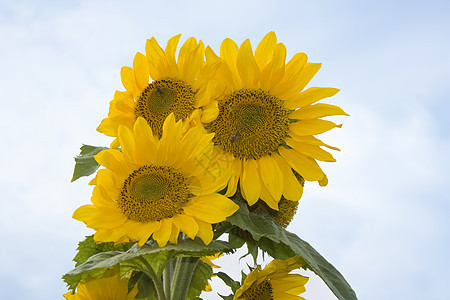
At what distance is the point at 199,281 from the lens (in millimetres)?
1756

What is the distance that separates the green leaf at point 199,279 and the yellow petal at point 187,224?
1.53ft

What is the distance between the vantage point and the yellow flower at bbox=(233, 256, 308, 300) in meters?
1.58

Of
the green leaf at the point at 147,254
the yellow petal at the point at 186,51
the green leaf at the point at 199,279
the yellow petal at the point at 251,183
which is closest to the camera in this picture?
the green leaf at the point at 147,254

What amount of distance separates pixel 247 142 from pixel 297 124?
0.15 meters

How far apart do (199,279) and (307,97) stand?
662 mm

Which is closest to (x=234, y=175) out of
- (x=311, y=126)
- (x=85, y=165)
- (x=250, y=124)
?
(x=250, y=124)

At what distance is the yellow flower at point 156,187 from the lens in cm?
134

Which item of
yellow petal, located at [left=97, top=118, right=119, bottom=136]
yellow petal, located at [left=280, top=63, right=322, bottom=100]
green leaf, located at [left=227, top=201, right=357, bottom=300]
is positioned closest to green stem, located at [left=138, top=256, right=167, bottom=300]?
green leaf, located at [left=227, top=201, right=357, bottom=300]

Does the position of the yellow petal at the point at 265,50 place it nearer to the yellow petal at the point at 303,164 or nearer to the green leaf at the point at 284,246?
the yellow petal at the point at 303,164

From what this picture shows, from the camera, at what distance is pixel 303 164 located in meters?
1.53

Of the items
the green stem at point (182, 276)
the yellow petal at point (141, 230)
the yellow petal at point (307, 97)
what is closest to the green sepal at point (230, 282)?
the green stem at point (182, 276)

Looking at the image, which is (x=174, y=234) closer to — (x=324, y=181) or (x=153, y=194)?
Answer: (x=153, y=194)

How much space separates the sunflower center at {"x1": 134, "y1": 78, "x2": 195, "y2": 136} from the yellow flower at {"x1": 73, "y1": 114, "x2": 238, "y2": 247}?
0.17 m

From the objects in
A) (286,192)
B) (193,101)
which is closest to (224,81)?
(193,101)
